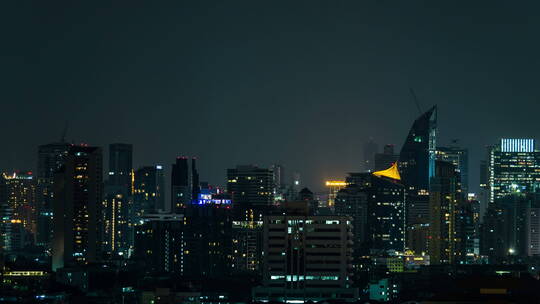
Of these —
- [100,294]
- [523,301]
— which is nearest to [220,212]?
[100,294]

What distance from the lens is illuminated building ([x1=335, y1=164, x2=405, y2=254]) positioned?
435 ft

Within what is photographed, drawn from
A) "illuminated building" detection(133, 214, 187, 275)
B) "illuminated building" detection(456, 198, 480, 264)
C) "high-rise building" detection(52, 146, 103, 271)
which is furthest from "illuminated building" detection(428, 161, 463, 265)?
"high-rise building" detection(52, 146, 103, 271)

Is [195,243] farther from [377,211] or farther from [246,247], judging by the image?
[377,211]

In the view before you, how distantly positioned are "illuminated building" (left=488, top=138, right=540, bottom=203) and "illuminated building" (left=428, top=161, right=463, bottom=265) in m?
21.5

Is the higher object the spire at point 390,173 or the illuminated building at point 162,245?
the spire at point 390,173

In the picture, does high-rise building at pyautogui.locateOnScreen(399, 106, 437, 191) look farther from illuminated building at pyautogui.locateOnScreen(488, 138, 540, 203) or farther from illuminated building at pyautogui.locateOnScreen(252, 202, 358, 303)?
illuminated building at pyautogui.locateOnScreen(252, 202, 358, 303)

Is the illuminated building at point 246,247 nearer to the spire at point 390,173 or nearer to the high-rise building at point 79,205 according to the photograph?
the high-rise building at point 79,205

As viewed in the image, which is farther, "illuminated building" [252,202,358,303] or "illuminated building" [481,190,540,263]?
"illuminated building" [481,190,540,263]

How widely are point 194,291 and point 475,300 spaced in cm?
3987

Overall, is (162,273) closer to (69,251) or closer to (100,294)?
(69,251)

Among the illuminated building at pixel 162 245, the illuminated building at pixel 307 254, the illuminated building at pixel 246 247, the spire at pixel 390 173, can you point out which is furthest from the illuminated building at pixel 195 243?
the illuminated building at pixel 307 254

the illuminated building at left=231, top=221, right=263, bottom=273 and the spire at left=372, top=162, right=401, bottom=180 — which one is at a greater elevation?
the spire at left=372, top=162, right=401, bottom=180

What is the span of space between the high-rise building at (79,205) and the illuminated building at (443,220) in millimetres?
31027

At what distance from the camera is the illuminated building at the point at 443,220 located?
421 ft
